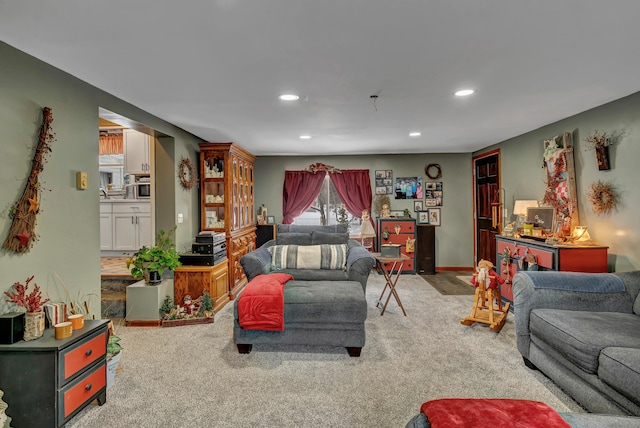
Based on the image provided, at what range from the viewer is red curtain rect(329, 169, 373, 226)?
22.5 feet

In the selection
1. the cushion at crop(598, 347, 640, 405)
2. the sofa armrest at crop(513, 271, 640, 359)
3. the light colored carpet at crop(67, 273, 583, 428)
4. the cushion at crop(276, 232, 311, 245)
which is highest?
the cushion at crop(276, 232, 311, 245)

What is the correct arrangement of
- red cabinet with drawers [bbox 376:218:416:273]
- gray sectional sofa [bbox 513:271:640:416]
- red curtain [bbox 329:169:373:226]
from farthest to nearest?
red curtain [bbox 329:169:373:226], red cabinet with drawers [bbox 376:218:416:273], gray sectional sofa [bbox 513:271:640:416]

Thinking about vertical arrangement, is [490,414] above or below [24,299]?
below

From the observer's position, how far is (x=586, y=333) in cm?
224

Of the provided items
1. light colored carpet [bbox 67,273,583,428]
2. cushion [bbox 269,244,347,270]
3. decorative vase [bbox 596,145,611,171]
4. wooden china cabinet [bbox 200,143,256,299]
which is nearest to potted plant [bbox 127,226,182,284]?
light colored carpet [bbox 67,273,583,428]

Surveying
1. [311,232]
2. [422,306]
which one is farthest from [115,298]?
[422,306]

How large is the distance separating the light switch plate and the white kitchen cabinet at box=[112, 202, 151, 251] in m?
2.00

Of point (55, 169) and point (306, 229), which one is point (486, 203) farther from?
point (55, 169)

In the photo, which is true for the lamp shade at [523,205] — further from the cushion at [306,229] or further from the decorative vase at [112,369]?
the decorative vase at [112,369]

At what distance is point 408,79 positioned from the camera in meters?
2.74

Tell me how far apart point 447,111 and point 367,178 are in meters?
3.21

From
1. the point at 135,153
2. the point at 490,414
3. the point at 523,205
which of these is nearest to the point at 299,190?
the point at 135,153

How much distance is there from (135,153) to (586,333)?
17.2ft

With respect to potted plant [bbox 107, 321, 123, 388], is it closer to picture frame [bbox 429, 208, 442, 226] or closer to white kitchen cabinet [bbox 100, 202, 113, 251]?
white kitchen cabinet [bbox 100, 202, 113, 251]
